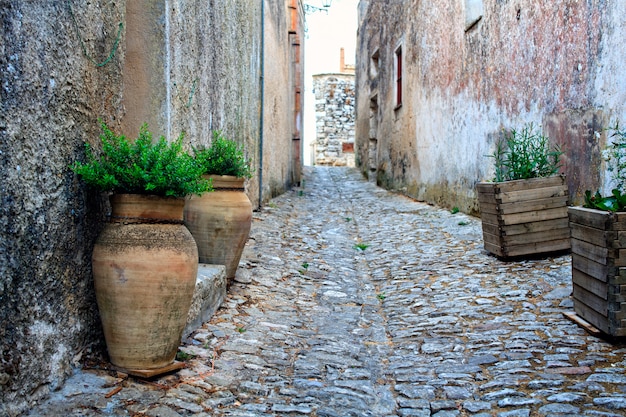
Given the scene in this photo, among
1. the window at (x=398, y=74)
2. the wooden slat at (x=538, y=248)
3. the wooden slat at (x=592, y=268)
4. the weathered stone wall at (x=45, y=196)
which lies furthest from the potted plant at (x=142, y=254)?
the window at (x=398, y=74)

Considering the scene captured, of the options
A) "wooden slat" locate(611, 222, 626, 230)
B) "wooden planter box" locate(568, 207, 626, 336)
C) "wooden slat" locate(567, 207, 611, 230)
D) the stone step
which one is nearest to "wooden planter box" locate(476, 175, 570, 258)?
"wooden slat" locate(567, 207, 611, 230)

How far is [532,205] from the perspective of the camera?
4.57 meters

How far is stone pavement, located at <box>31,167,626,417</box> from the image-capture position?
94.4 inches

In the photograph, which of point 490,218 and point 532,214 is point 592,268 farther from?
point 490,218

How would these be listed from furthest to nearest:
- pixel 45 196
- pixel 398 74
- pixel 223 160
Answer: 1. pixel 398 74
2. pixel 223 160
3. pixel 45 196

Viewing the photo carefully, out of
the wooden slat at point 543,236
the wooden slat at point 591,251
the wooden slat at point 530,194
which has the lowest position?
the wooden slat at point 543,236

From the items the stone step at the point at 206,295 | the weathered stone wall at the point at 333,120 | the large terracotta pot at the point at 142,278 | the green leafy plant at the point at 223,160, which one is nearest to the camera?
the large terracotta pot at the point at 142,278

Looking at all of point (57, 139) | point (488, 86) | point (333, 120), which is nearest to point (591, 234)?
point (57, 139)

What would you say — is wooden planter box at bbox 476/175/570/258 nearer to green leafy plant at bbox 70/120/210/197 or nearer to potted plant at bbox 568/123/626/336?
potted plant at bbox 568/123/626/336

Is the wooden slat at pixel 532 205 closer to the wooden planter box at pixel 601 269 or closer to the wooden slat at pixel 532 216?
the wooden slat at pixel 532 216

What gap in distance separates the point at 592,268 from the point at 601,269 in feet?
0.35

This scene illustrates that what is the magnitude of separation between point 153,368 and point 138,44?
79.0 inches

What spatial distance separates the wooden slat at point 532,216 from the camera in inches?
180

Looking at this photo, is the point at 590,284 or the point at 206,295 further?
the point at 206,295
